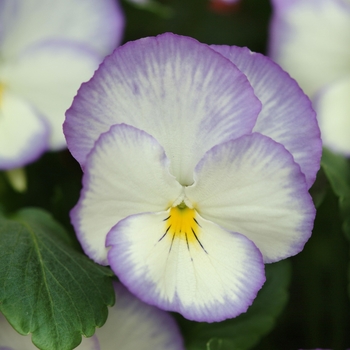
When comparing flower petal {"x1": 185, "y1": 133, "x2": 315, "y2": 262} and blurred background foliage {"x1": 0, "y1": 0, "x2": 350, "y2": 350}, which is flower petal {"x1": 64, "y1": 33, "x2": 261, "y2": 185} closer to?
flower petal {"x1": 185, "y1": 133, "x2": 315, "y2": 262}

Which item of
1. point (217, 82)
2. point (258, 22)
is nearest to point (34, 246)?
point (217, 82)

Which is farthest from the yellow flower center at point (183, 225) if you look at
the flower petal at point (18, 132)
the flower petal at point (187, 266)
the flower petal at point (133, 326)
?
the flower petal at point (18, 132)

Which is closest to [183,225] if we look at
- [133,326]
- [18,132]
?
[133,326]

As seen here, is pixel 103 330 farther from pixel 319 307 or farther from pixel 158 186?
pixel 319 307

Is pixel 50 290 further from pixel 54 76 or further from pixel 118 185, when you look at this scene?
pixel 54 76

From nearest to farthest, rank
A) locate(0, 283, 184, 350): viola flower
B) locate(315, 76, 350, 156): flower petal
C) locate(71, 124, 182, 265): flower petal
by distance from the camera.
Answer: locate(71, 124, 182, 265): flower petal < locate(0, 283, 184, 350): viola flower < locate(315, 76, 350, 156): flower petal

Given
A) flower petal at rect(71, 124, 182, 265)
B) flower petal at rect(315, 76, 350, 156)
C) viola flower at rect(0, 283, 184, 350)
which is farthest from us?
flower petal at rect(315, 76, 350, 156)

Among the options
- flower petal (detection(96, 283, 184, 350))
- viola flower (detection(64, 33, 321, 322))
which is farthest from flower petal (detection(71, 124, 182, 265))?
flower petal (detection(96, 283, 184, 350))
